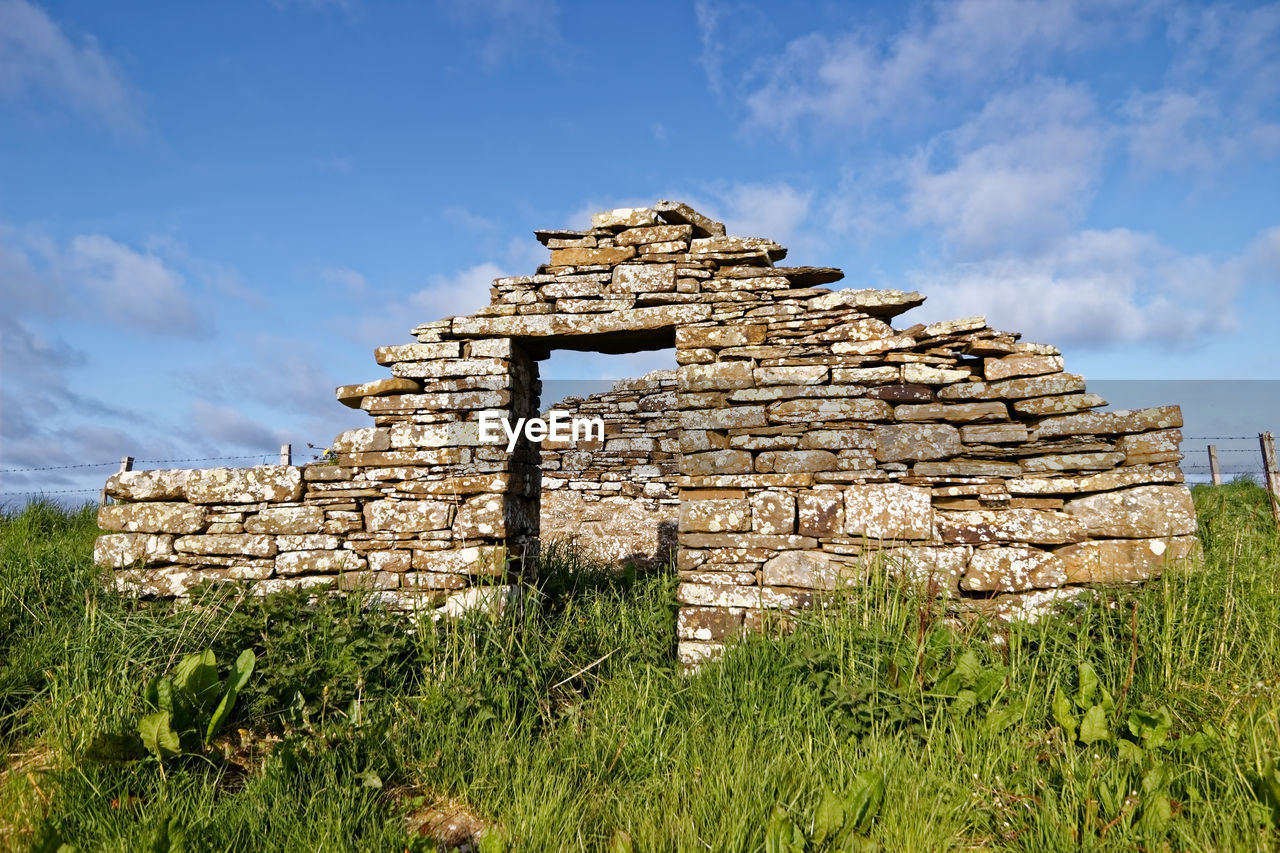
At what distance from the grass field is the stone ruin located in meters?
0.33

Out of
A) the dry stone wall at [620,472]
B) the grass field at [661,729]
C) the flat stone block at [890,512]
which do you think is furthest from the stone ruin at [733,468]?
the dry stone wall at [620,472]

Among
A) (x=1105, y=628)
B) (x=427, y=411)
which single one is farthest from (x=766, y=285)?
(x=1105, y=628)

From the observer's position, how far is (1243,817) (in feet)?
9.16

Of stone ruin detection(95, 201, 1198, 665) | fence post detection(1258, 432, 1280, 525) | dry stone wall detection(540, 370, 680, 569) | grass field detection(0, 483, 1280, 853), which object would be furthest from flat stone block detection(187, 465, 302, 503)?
fence post detection(1258, 432, 1280, 525)

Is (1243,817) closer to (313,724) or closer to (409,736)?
(409,736)

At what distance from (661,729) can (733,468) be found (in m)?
1.86

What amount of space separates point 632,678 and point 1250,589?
374 cm

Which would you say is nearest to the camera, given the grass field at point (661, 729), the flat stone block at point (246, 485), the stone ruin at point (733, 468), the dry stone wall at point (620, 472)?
the grass field at point (661, 729)

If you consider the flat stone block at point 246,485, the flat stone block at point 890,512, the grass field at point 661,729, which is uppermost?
the flat stone block at point 246,485

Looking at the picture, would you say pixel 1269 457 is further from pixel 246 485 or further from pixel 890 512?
pixel 246 485

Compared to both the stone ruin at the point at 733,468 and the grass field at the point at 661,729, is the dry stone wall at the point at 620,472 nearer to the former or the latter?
the stone ruin at the point at 733,468

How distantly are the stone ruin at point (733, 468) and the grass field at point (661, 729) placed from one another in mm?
329

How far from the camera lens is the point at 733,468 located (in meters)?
4.93

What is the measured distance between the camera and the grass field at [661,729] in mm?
2965
